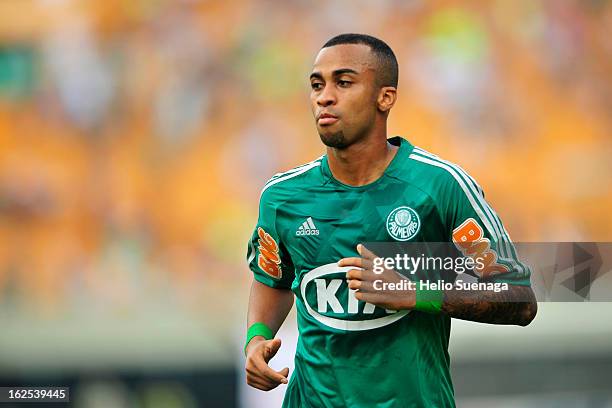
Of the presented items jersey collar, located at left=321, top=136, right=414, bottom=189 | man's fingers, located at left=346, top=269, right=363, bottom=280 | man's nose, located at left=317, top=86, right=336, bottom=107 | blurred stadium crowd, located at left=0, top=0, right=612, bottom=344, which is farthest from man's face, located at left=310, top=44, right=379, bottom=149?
blurred stadium crowd, located at left=0, top=0, right=612, bottom=344

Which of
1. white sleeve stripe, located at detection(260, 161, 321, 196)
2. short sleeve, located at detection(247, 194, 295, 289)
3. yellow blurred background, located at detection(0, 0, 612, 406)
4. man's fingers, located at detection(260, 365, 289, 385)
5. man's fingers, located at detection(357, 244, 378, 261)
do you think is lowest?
man's fingers, located at detection(260, 365, 289, 385)

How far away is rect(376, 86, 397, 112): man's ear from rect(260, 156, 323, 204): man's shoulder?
30 cm

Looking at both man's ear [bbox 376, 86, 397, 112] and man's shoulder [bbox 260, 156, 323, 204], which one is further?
man's shoulder [bbox 260, 156, 323, 204]

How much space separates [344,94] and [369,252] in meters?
0.54

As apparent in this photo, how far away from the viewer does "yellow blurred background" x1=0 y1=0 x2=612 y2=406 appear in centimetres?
641

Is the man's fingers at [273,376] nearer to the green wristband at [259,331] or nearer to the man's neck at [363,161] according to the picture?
the green wristband at [259,331]

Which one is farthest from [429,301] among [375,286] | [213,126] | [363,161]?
[213,126]

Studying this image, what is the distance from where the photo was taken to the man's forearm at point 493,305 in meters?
2.67

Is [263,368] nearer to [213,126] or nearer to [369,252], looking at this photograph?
[369,252]

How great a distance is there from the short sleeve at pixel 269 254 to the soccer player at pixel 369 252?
0.8 inches

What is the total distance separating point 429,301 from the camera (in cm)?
263

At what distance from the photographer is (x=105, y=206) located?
259 inches

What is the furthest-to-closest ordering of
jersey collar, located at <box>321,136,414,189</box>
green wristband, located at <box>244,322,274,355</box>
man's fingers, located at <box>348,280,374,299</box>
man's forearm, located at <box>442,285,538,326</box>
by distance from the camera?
green wristband, located at <box>244,322,274,355</box> → jersey collar, located at <box>321,136,414,189</box> → man's forearm, located at <box>442,285,538,326</box> → man's fingers, located at <box>348,280,374,299</box>

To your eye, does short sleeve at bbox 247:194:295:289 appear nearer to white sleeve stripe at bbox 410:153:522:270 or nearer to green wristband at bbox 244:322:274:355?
green wristband at bbox 244:322:274:355
